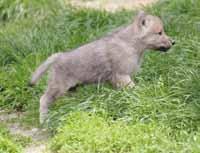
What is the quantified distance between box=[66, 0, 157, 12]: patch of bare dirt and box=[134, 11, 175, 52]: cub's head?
3.15 m

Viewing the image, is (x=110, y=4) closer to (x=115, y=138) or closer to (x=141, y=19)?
(x=141, y=19)

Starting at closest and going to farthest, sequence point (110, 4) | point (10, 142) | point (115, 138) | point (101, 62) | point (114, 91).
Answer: point (115, 138)
point (10, 142)
point (114, 91)
point (101, 62)
point (110, 4)

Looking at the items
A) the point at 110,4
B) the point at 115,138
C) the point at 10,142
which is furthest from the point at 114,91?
the point at 110,4

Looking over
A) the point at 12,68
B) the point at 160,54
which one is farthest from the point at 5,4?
the point at 160,54

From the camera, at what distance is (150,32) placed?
8984 millimetres

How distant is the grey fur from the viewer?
868 cm

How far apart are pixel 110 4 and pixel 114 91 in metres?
4.39

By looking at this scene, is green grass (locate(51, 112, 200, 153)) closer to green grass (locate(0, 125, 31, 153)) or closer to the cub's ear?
green grass (locate(0, 125, 31, 153))

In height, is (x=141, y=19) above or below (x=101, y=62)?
above

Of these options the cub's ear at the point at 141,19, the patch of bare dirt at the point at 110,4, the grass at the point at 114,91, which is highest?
the cub's ear at the point at 141,19

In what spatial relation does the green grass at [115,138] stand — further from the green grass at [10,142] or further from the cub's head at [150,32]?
the cub's head at [150,32]

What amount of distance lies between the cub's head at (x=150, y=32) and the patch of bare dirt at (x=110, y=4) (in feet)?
10.3

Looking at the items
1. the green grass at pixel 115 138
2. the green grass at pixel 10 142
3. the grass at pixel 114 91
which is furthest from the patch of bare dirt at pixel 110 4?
the green grass at pixel 115 138

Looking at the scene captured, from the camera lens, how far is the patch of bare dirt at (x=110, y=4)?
487 inches
